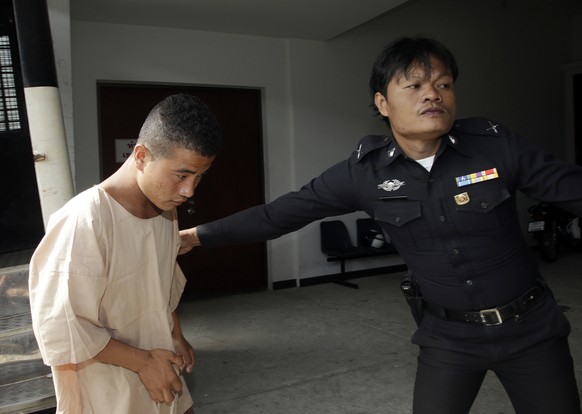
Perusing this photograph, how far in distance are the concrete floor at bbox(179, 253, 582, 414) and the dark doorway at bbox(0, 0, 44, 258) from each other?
169cm

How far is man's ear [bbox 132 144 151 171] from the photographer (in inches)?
61.1

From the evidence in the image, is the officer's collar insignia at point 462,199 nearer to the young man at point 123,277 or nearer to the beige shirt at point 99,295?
the young man at point 123,277

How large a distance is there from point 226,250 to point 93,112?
7.43 ft

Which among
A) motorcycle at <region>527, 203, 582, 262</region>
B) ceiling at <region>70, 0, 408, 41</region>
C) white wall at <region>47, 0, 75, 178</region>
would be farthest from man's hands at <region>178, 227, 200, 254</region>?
motorcycle at <region>527, 203, 582, 262</region>

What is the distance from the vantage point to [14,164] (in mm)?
4203

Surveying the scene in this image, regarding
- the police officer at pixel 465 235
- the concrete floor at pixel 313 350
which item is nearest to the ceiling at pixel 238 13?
the concrete floor at pixel 313 350

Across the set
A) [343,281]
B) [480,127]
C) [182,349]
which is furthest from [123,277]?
[343,281]

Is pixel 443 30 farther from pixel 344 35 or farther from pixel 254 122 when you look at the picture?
pixel 254 122

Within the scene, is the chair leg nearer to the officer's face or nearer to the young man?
the officer's face

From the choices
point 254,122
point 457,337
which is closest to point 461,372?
point 457,337

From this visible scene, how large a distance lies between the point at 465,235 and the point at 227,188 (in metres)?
5.01

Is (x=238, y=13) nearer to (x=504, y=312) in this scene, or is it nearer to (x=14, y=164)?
(x=14, y=164)

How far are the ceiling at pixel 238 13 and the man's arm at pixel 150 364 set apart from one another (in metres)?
4.37

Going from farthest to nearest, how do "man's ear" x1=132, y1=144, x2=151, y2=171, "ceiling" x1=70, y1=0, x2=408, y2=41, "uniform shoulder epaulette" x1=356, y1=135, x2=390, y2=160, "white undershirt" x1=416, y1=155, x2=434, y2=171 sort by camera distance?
"ceiling" x1=70, y1=0, x2=408, y2=41 < "uniform shoulder epaulette" x1=356, y1=135, x2=390, y2=160 < "white undershirt" x1=416, y1=155, x2=434, y2=171 < "man's ear" x1=132, y1=144, x2=151, y2=171
